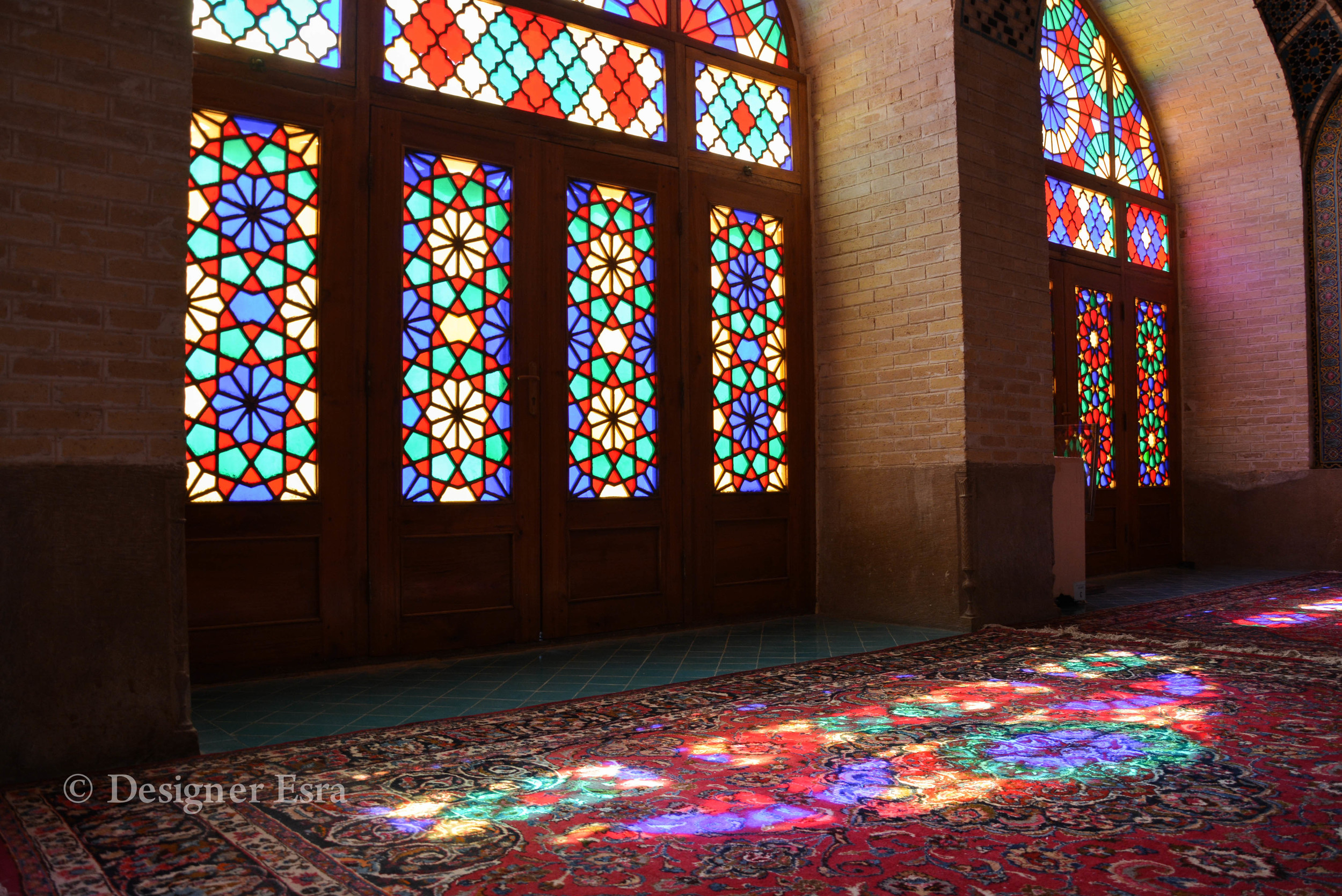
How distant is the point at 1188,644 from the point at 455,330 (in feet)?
12.9

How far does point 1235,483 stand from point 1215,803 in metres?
7.49

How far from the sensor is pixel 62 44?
316 cm

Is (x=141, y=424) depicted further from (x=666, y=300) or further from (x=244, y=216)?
(x=666, y=300)

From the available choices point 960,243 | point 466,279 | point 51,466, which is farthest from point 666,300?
point 51,466

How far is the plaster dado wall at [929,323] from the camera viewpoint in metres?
5.86

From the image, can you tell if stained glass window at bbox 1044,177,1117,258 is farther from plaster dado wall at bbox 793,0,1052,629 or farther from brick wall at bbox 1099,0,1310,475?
plaster dado wall at bbox 793,0,1052,629

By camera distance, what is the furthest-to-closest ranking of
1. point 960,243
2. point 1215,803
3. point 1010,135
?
1. point 1010,135
2. point 960,243
3. point 1215,803

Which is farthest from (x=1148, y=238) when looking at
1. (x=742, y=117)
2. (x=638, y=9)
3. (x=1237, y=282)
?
(x=638, y=9)

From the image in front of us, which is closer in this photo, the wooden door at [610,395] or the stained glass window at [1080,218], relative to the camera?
the wooden door at [610,395]

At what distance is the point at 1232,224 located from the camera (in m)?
9.16

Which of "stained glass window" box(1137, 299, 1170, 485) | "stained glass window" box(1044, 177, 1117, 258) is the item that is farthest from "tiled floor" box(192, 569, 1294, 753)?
"stained glass window" box(1137, 299, 1170, 485)

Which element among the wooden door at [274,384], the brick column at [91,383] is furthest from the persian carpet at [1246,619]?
the brick column at [91,383]

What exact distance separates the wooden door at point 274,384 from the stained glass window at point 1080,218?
552 centimetres

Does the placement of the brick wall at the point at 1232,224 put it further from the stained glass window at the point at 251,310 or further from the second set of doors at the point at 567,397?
the stained glass window at the point at 251,310
